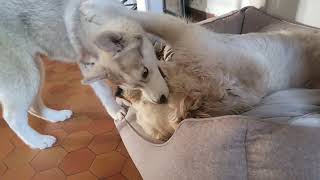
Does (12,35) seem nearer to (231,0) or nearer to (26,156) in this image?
(26,156)

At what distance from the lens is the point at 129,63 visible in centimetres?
95

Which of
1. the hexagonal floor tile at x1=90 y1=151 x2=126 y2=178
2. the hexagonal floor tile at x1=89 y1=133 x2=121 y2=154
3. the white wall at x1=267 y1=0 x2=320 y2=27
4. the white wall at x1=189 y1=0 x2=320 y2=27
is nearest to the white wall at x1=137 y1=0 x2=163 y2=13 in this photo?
the white wall at x1=189 y1=0 x2=320 y2=27

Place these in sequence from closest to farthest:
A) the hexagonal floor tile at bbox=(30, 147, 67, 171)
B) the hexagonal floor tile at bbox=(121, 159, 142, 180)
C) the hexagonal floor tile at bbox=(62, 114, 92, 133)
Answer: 1. the hexagonal floor tile at bbox=(121, 159, 142, 180)
2. the hexagonal floor tile at bbox=(30, 147, 67, 171)
3. the hexagonal floor tile at bbox=(62, 114, 92, 133)

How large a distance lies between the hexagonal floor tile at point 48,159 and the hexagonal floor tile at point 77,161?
35 mm

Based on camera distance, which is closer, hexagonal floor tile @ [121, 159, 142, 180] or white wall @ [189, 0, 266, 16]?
hexagonal floor tile @ [121, 159, 142, 180]

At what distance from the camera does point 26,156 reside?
4.78 feet

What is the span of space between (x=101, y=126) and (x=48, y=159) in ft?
1.00

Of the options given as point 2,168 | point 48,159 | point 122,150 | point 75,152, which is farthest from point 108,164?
point 2,168

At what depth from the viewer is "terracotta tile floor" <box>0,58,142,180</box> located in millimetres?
1329

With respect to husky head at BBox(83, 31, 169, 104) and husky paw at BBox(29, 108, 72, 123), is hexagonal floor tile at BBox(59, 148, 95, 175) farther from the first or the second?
husky head at BBox(83, 31, 169, 104)

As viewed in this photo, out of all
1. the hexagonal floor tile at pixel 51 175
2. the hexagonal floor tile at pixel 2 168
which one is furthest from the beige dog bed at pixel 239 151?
the hexagonal floor tile at pixel 2 168

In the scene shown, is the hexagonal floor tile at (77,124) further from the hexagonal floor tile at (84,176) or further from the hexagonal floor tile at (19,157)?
the hexagonal floor tile at (84,176)

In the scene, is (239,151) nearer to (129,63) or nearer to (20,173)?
(129,63)

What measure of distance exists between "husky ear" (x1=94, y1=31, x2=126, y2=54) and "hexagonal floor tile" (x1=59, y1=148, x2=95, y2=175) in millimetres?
653
